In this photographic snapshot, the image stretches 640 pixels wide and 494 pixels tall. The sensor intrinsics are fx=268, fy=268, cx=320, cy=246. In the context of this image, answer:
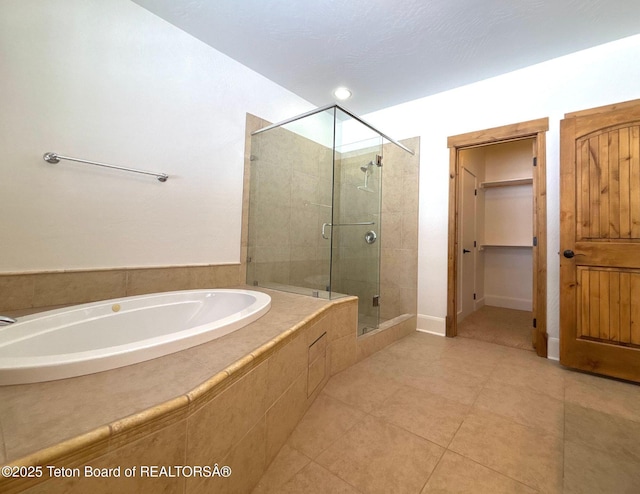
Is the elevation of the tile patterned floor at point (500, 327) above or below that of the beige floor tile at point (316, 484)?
above

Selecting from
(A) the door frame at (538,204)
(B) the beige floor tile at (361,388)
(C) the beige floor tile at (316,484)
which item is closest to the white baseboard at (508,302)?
(A) the door frame at (538,204)

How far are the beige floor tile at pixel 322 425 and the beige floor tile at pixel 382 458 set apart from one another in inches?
1.6

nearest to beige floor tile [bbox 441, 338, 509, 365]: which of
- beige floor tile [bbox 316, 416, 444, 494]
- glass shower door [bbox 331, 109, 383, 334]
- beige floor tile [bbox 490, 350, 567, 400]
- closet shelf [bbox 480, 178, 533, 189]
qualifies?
beige floor tile [bbox 490, 350, 567, 400]

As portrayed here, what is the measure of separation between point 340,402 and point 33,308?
1.71 m

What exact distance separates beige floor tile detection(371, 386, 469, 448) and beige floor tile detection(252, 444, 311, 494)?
0.48 meters

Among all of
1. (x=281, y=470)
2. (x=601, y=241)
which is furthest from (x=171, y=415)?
(x=601, y=241)

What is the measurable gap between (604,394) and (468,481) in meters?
1.33

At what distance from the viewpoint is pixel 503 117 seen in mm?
2410

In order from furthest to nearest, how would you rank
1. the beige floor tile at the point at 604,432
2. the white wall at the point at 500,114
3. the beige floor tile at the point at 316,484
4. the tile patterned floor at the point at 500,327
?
the tile patterned floor at the point at 500,327 < the white wall at the point at 500,114 < the beige floor tile at the point at 604,432 < the beige floor tile at the point at 316,484

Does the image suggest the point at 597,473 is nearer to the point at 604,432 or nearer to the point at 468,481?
the point at 604,432

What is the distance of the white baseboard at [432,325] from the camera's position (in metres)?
2.71

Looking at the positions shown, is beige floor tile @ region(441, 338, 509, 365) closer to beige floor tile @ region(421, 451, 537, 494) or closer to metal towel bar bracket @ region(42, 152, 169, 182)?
beige floor tile @ region(421, 451, 537, 494)

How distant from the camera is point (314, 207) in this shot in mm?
2500

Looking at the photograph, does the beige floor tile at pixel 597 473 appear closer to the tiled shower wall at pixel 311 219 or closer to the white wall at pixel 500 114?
the white wall at pixel 500 114
